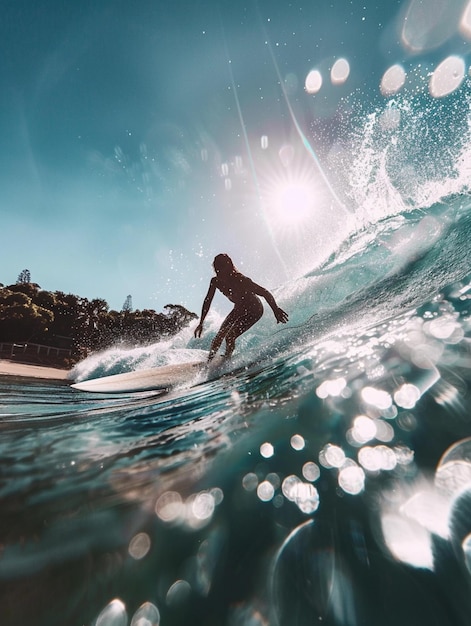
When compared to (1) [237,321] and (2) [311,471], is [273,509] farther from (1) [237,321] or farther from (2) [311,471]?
(1) [237,321]

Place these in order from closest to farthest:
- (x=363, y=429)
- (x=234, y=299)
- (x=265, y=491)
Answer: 1. (x=265, y=491)
2. (x=363, y=429)
3. (x=234, y=299)

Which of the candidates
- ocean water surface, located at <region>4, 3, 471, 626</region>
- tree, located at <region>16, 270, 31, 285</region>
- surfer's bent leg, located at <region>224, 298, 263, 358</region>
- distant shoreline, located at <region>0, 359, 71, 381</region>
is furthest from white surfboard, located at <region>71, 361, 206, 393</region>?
tree, located at <region>16, 270, 31, 285</region>

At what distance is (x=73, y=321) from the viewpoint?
93.1ft

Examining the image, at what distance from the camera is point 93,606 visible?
621 mm

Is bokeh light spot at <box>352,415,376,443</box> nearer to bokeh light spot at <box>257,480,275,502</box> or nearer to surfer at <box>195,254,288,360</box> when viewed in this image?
bokeh light spot at <box>257,480,275,502</box>

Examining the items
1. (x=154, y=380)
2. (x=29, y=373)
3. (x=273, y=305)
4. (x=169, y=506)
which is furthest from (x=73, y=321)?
(x=169, y=506)

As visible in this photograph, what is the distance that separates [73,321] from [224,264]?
27.8 meters

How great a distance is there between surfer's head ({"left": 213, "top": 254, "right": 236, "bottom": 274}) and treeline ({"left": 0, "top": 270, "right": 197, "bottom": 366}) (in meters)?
22.2

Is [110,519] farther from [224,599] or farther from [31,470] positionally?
[31,470]

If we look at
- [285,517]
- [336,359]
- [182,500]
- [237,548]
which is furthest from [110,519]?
[336,359]

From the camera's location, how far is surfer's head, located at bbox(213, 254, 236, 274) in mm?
5234

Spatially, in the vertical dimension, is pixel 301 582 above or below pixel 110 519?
below

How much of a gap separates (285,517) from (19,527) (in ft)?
2.47

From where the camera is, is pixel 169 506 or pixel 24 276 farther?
pixel 24 276
